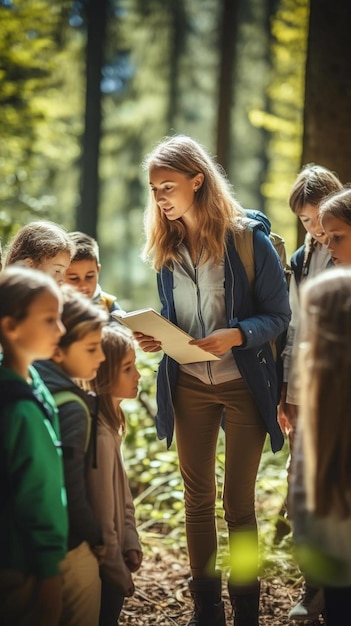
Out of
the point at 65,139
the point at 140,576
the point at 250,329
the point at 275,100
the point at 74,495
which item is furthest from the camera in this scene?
the point at 275,100

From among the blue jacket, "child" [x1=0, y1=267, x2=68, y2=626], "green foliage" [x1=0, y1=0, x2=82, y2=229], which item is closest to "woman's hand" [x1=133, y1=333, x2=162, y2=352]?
the blue jacket

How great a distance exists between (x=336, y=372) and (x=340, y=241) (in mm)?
1138

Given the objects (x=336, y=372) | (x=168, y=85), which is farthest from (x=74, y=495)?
(x=168, y=85)

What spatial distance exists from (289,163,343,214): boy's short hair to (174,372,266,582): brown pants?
933 millimetres

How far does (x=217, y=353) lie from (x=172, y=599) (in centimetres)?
166

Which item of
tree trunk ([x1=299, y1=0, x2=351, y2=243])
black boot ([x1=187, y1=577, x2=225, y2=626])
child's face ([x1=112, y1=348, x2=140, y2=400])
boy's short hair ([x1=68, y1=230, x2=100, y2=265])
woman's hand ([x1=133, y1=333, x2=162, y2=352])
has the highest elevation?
tree trunk ([x1=299, y1=0, x2=351, y2=243])

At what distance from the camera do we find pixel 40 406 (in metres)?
2.30

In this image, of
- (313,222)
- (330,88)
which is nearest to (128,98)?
(330,88)

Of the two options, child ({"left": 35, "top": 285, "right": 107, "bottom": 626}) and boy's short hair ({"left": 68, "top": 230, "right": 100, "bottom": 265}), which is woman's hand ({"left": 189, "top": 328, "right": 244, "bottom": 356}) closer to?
child ({"left": 35, "top": 285, "right": 107, "bottom": 626})

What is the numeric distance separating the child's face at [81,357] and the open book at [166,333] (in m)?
0.50

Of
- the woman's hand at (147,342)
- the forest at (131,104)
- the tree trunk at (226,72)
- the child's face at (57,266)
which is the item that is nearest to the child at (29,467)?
the child's face at (57,266)

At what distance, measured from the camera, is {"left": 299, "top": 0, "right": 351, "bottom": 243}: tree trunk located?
4.71 meters

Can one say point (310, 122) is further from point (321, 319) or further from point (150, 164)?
point (321, 319)

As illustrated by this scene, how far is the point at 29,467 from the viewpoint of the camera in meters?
2.24
